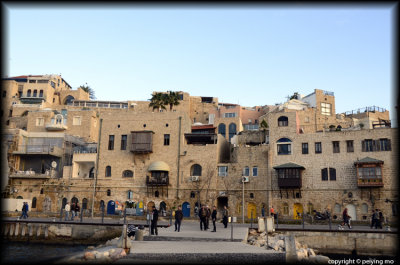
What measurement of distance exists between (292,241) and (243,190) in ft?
75.0

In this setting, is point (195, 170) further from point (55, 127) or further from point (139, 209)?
point (55, 127)

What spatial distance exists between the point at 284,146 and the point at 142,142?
16.7 meters

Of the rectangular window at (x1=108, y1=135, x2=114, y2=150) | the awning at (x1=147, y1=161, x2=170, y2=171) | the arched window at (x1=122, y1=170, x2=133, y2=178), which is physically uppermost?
the rectangular window at (x1=108, y1=135, x2=114, y2=150)

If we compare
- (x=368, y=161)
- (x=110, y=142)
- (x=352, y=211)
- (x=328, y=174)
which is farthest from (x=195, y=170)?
(x=368, y=161)

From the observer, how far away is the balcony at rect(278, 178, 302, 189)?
38.6 m

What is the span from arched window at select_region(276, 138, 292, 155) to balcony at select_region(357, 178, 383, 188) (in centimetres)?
786

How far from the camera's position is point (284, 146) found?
135 feet

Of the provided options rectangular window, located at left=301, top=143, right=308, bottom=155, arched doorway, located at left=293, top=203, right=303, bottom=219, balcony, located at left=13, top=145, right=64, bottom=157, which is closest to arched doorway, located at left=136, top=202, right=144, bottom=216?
balcony, located at left=13, top=145, right=64, bottom=157

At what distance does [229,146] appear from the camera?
166ft

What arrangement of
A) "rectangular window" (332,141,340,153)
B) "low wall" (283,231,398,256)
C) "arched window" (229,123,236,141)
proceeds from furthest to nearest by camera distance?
"arched window" (229,123,236,141) < "rectangular window" (332,141,340,153) < "low wall" (283,231,398,256)

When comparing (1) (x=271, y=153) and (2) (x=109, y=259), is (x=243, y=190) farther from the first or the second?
(2) (x=109, y=259)

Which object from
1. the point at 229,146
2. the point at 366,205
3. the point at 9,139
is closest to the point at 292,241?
the point at 366,205

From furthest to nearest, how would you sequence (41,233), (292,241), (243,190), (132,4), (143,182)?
(143,182) → (243,190) → (41,233) → (292,241) → (132,4)

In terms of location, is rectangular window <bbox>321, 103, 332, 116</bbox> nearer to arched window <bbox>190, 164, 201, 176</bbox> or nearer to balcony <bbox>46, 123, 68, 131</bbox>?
arched window <bbox>190, 164, 201, 176</bbox>
